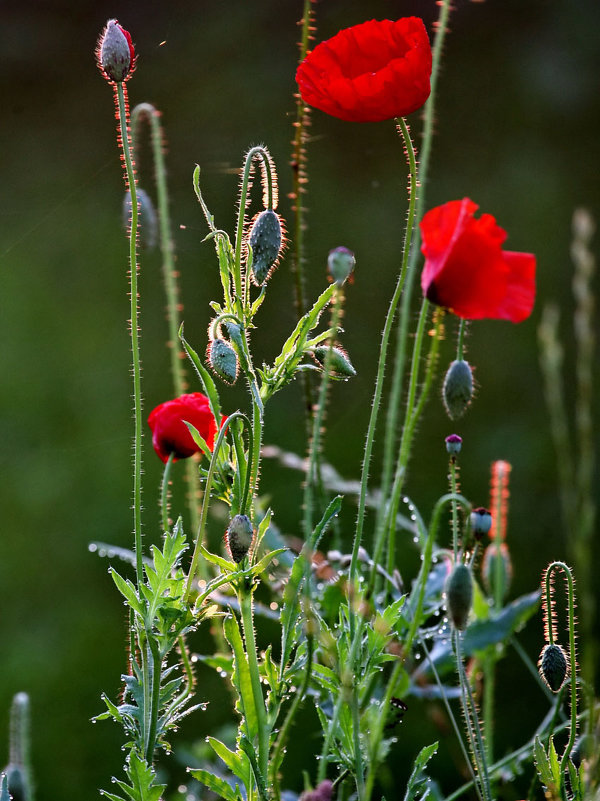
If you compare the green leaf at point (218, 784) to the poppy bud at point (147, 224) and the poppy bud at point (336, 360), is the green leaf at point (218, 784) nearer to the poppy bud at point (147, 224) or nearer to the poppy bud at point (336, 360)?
the poppy bud at point (336, 360)

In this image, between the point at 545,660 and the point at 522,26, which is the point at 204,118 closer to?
the point at 522,26

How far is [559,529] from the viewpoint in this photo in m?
2.00

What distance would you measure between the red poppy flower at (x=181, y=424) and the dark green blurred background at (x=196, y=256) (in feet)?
3.09

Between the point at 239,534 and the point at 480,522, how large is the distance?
169mm

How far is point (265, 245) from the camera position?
692mm

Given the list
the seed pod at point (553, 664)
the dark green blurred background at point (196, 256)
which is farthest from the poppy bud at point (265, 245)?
the dark green blurred background at point (196, 256)

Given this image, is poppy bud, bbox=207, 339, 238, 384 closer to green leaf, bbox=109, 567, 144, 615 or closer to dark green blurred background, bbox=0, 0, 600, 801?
green leaf, bbox=109, 567, 144, 615

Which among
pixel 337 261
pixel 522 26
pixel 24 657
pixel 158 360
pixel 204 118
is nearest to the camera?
pixel 337 261

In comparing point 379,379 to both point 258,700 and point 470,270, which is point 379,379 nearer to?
point 470,270

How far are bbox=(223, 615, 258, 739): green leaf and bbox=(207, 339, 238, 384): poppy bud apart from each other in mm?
148

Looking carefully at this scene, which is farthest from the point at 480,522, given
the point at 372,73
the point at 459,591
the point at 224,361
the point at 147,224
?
the point at 147,224

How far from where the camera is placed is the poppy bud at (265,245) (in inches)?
27.1

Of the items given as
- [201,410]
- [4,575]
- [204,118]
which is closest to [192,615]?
[201,410]

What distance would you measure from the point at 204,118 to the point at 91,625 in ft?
4.02
